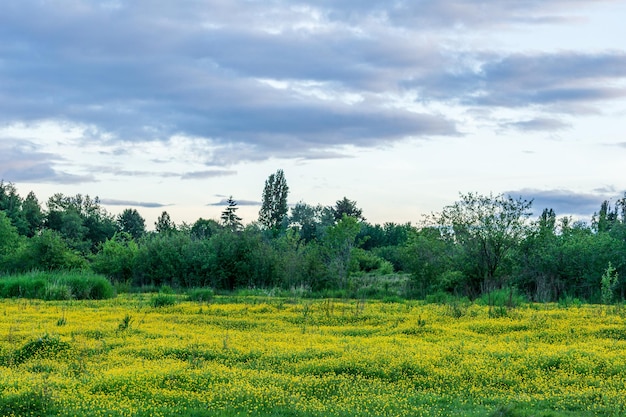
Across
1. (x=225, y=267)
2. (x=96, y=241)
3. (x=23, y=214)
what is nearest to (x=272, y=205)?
(x=96, y=241)

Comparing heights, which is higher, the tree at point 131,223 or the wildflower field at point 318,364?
the tree at point 131,223

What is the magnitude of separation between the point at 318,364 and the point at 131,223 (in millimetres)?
109617

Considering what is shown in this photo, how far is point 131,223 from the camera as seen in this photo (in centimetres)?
12225

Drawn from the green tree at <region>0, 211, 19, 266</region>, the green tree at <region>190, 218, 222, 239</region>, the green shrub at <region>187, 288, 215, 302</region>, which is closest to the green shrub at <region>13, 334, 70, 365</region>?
the green shrub at <region>187, 288, 215, 302</region>

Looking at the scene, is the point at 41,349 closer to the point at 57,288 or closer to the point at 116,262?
the point at 57,288

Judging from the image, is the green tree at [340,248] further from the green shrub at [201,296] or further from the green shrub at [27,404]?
the green shrub at [27,404]

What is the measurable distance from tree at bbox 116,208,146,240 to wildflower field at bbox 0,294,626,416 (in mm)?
92611

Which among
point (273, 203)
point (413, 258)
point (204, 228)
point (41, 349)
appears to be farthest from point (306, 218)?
point (41, 349)

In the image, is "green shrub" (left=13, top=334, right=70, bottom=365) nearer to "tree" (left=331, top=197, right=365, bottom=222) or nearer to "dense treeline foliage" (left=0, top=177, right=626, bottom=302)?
"dense treeline foliage" (left=0, top=177, right=626, bottom=302)

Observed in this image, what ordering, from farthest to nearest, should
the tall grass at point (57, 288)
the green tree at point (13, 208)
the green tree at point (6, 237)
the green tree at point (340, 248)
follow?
the green tree at point (13, 208) → the green tree at point (6, 237) → the green tree at point (340, 248) → the tall grass at point (57, 288)

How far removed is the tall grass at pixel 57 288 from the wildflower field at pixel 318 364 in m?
10.8

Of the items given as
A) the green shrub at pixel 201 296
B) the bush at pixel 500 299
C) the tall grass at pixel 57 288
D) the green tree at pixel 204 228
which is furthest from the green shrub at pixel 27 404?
the green tree at pixel 204 228

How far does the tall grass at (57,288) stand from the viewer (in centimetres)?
4091

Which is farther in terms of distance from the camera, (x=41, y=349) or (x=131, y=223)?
(x=131, y=223)
